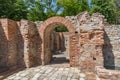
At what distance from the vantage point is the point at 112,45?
9.75 metres

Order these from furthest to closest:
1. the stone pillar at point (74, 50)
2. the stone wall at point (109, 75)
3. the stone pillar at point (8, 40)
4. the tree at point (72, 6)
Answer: the tree at point (72, 6) < the stone pillar at point (74, 50) < the stone pillar at point (8, 40) < the stone wall at point (109, 75)

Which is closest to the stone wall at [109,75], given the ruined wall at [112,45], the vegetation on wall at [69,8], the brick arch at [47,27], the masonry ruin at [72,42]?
the masonry ruin at [72,42]

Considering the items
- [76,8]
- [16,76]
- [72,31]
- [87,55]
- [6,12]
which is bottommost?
[16,76]

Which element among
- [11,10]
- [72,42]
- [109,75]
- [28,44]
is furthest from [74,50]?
[11,10]

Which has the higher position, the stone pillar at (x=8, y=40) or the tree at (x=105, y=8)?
the tree at (x=105, y=8)

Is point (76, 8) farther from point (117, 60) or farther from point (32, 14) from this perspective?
point (117, 60)

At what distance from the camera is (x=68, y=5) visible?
1104 inches

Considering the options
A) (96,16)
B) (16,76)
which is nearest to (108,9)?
(96,16)

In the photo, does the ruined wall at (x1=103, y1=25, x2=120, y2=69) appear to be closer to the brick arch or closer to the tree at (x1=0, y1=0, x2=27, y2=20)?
the brick arch

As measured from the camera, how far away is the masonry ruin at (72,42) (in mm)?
8227

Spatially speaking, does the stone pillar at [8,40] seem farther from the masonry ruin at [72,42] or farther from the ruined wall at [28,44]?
the ruined wall at [28,44]

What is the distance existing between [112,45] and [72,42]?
2.25m

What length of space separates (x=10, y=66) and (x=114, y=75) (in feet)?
19.8

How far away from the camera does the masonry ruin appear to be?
823 centimetres
